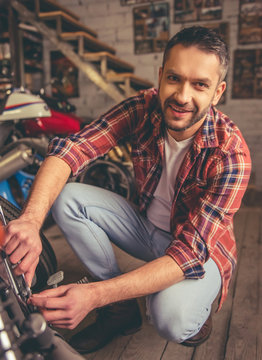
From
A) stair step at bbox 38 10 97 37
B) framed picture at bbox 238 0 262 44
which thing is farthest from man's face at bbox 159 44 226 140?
framed picture at bbox 238 0 262 44

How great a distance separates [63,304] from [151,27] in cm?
371

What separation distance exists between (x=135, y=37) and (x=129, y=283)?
362cm

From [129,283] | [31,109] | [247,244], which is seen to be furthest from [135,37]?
[129,283]

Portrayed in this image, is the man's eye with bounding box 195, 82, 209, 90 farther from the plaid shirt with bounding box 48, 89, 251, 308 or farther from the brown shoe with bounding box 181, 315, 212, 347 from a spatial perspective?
the brown shoe with bounding box 181, 315, 212, 347

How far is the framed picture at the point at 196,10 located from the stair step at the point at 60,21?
3.60 feet

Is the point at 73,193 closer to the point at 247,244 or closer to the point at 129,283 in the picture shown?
the point at 129,283

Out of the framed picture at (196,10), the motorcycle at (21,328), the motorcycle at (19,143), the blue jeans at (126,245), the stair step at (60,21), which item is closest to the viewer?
the motorcycle at (21,328)

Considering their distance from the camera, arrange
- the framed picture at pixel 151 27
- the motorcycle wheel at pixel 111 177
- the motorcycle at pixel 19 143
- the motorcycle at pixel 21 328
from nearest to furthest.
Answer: the motorcycle at pixel 21 328 → the motorcycle at pixel 19 143 → the motorcycle wheel at pixel 111 177 → the framed picture at pixel 151 27

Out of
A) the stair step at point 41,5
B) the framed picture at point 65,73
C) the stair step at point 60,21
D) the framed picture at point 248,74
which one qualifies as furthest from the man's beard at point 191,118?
the framed picture at point 65,73

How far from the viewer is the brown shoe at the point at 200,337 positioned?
1.11 metres

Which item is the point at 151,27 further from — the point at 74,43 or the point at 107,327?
the point at 107,327

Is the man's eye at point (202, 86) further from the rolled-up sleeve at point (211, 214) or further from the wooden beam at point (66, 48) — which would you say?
the wooden beam at point (66, 48)

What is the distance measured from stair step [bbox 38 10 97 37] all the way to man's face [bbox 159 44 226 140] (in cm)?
235

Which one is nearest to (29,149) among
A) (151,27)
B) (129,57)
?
(129,57)
